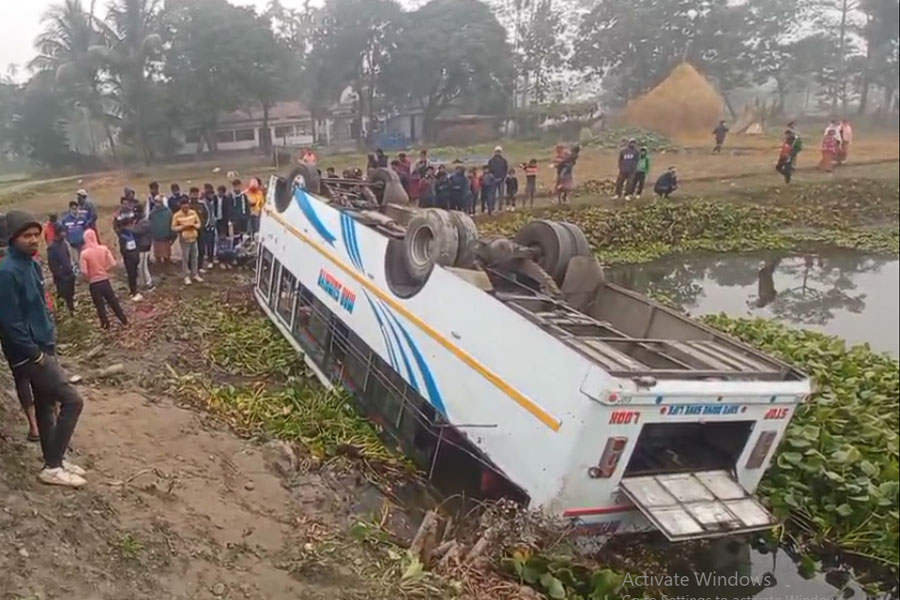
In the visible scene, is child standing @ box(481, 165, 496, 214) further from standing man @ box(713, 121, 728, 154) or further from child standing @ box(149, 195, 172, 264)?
child standing @ box(149, 195, 172, 264)

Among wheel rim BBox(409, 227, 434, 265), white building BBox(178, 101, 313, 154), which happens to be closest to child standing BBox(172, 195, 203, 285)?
wheel rim BBox(409, 227, 434, 265)

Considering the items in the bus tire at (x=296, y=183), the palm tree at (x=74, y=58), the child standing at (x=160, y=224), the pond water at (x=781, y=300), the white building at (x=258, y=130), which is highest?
the palm tree at (x=74, y=58)

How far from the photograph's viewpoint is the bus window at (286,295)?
777 centimetres

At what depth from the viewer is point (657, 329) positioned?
534 cm

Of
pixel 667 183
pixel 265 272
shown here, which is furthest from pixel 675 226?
pixel 265 272

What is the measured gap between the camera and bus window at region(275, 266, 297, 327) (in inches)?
306

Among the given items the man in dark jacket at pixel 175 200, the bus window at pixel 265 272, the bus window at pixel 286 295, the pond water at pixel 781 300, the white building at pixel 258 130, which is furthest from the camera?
the white building at pixel 258 130

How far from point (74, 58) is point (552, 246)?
8.81 meters

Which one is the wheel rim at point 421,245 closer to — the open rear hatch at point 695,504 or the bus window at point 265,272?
the open rear hatch at point 695,504

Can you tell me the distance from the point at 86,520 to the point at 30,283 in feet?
3.91

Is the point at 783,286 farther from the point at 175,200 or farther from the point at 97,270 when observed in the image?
the point at 97,270

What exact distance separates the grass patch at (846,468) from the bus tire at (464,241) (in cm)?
257

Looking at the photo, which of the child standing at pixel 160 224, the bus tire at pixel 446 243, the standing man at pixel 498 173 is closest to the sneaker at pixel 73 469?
the bus tire at pixel 446 243

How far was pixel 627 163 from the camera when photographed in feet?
49.0
